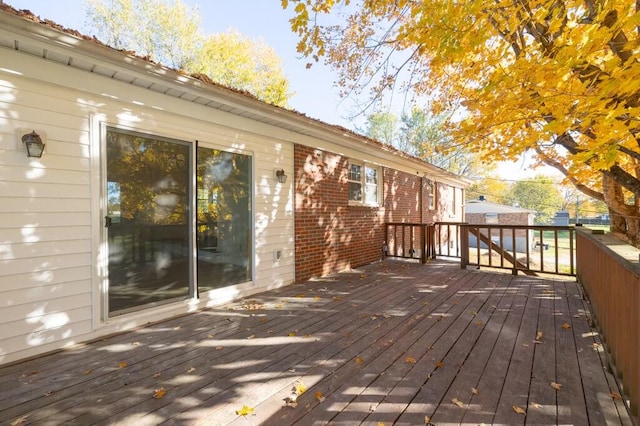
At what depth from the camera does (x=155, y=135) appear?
3652 millimetres

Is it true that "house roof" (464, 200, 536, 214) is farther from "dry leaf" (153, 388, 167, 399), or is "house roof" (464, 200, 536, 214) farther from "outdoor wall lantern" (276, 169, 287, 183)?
"dry leaf" (153, 388, 167, 399)

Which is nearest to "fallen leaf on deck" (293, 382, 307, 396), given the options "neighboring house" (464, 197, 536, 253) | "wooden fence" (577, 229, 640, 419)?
"wooden fence" (577, 229, 640, 419)

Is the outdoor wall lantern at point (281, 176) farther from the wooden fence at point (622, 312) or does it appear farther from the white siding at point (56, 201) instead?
the wooden fence at point (622, 312)

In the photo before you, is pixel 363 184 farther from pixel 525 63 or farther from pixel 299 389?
pixel 299 389

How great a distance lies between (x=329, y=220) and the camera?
20.7ft

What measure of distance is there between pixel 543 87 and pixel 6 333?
5622 millimetres

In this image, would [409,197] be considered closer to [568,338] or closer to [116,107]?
[568,338]

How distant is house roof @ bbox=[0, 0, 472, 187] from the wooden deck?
2.70 metres

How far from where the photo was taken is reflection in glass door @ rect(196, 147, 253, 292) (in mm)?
4133

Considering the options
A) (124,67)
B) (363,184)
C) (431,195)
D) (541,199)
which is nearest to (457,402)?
(124,67)

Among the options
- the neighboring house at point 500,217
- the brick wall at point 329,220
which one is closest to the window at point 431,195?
the brick wall at point 329,220

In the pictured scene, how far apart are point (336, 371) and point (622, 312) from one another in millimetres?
2042

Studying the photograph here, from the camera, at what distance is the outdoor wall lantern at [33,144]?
2750mm

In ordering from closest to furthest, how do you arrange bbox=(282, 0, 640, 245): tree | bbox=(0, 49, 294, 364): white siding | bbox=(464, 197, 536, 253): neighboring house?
bbox=(282, 0, 640, 245): tree
bbox=(0, 49, 294, 364): white siding
bbox=(464, 197, 536, 253): neighboring house
